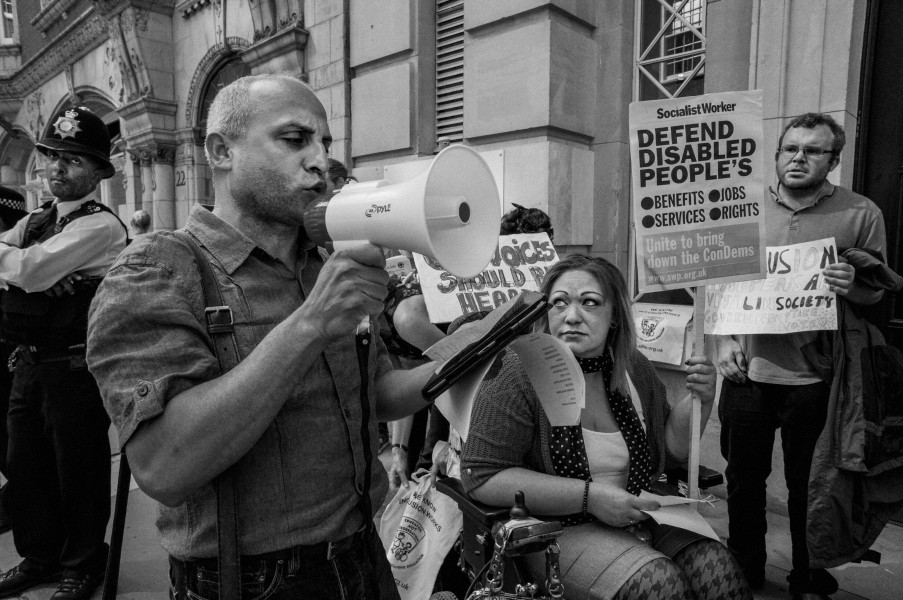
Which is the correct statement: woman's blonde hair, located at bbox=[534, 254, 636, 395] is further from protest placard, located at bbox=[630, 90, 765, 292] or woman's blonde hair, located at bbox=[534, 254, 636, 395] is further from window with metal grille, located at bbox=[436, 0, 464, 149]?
window with metal grille, located at bbox=[436, 0, 464, 149]

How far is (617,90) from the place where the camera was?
458 cm

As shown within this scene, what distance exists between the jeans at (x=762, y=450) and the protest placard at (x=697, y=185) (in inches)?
40.5

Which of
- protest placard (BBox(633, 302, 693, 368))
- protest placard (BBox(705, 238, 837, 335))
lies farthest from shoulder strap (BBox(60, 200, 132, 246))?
protest placard (BBox(633, 302, 693, 368))

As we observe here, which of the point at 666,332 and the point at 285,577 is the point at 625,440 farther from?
the point at 666,332

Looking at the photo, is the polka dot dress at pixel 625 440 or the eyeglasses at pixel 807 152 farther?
the eyeglasses at pixel 807 152

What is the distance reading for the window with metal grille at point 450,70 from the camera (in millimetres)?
5273

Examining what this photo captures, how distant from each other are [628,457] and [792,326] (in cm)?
110

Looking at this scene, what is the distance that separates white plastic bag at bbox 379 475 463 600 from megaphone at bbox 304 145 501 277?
1.67m

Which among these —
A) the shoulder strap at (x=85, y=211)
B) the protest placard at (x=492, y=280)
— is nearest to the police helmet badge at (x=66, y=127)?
the shoulder strap at (x=85, y=211)

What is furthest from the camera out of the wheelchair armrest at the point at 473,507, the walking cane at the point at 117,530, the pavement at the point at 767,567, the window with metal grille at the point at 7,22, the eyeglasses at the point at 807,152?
the window with metal grille at the point at 7,22

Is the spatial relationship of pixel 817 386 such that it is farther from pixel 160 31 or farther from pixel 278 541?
pixel 160 31

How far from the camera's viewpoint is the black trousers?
9.59 ft

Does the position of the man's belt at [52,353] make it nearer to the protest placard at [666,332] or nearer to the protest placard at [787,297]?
the protest placard at [787,297]

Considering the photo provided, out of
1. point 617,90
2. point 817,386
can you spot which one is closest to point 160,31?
point 617,90
